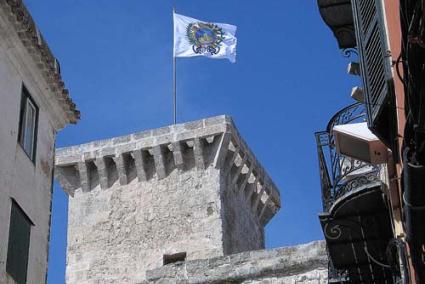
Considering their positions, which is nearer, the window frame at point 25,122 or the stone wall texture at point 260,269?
the window frame at point 25,122

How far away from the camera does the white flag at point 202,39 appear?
80.9 ft

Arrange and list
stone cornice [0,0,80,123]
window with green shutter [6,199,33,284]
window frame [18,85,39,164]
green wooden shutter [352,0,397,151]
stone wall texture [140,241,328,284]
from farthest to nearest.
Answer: stone wall texture [140,241,328,284]
window frame [18,85,39,164]
stone cornice [0,0,80,123]
window with green shutter [6,199,33,284]
green wooden shutter [352,0,397,151]

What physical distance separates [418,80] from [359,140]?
2761 millimetres

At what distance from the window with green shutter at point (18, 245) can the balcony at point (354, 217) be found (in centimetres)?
348

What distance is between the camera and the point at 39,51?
1167 cm

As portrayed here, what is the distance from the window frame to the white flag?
12865 millimetres

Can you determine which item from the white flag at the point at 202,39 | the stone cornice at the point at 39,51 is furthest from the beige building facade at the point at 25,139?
the white flag at the point at 202,39

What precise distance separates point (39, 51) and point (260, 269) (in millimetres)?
4723

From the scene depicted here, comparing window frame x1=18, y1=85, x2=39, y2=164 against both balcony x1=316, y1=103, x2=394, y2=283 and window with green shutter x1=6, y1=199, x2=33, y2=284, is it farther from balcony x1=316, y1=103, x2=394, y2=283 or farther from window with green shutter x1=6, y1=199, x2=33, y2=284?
balcony x1=316, y1=103, x2=394, y2=283

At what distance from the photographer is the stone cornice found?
432 inches

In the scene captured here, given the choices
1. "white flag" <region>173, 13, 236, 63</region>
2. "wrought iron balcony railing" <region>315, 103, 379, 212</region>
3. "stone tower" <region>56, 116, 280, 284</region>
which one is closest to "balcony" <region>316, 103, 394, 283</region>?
"wrought iron balcony railing" <region>315, 103, 379, 212</region>

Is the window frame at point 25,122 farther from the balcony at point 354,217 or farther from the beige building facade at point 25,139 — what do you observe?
the balcony at point 354,217

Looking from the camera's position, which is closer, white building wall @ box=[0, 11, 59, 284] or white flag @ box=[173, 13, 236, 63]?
white building wall @ box=[0, 11, 59, 284]

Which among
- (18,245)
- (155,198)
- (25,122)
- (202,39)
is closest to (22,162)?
(25,122)
